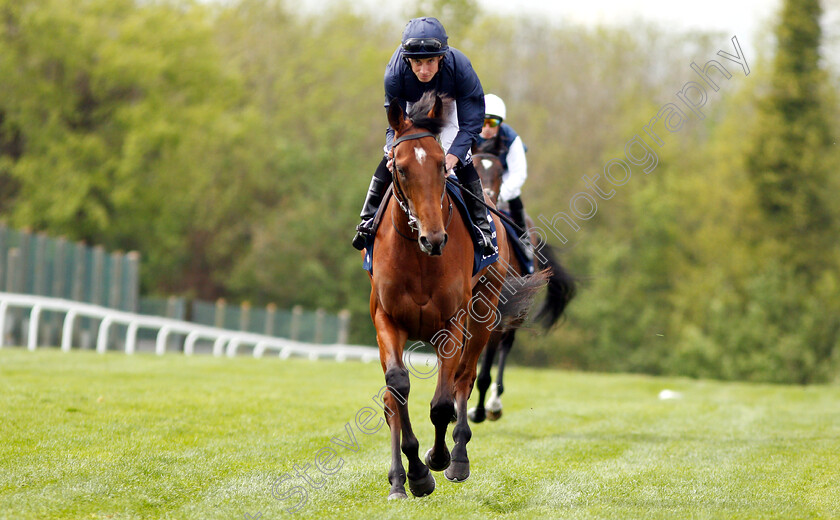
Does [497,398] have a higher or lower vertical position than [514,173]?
lower

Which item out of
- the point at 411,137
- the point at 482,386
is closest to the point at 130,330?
the point at 482,386

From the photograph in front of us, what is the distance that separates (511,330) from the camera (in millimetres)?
9305

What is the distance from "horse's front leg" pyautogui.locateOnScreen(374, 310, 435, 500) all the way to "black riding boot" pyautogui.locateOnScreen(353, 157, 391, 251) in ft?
2.03

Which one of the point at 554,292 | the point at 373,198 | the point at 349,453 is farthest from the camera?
the point at 554,292

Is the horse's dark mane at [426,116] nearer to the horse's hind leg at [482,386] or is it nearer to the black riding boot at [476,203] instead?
the black riding boot at [476,203]

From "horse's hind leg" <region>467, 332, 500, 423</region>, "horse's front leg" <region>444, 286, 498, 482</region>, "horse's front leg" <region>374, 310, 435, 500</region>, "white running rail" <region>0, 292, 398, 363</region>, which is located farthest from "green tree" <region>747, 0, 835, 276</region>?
"horse's front leg" <region>374, 310, 435, 500</region>

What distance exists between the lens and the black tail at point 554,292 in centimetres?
1020

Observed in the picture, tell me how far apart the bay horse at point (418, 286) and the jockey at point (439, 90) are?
0.65ft

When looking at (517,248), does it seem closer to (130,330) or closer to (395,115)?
(395,115)

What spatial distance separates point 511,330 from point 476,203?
3031mm

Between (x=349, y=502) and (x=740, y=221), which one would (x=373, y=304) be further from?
(x=740, y=221)

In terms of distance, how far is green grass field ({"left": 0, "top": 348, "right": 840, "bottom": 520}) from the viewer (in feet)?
17.7

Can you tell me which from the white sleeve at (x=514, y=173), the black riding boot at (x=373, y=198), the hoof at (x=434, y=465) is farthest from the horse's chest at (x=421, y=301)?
the white sleeve at (x=514, y=173)

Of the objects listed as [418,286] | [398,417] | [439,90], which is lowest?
[398,417]
